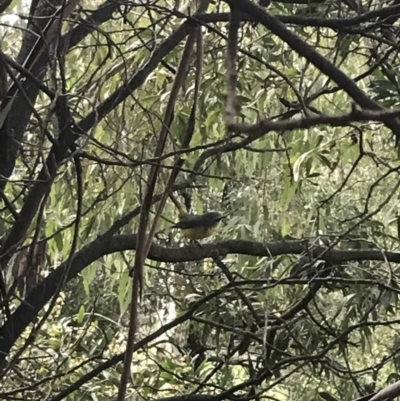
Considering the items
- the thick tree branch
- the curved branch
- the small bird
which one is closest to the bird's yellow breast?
the small bird

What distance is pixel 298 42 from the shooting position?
666mm

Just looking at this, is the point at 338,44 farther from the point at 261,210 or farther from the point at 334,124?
the point at 261,210

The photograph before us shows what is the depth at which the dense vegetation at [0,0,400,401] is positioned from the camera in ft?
3.80

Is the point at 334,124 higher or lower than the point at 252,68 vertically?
lower

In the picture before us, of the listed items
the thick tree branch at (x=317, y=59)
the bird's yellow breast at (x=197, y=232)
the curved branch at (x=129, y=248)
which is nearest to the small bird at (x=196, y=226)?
the bird's yellow breast at (x=197, y=232)

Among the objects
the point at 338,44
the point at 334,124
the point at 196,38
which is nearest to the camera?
the point at 334,124

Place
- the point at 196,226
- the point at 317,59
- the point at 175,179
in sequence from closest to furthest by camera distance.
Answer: the point at 317,59 < the point at 175,179 < the point at 196,226

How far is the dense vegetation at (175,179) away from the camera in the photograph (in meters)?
1.16

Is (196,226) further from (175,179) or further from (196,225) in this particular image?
(175,179)

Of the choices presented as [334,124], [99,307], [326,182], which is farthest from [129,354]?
[99,307]

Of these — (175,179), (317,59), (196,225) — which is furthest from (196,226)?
(317,59)

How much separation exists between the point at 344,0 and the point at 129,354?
84cm

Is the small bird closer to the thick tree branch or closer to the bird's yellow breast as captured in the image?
the bird's yellow breast

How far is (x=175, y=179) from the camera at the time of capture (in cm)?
95
